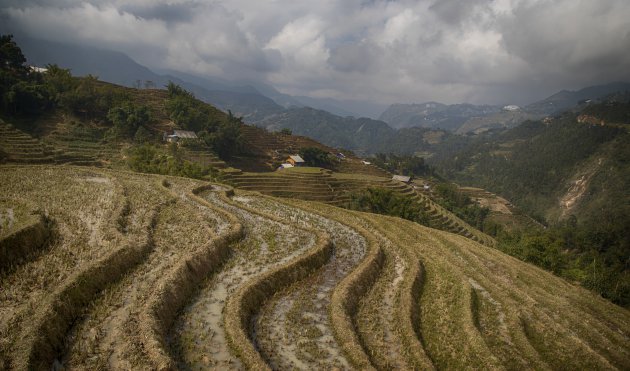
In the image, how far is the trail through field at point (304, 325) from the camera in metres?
13.8

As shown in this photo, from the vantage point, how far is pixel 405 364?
14.4 metres

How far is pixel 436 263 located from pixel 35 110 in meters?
88.9

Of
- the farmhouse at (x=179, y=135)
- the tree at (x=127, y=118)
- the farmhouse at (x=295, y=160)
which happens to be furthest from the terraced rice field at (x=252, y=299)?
the farmhouse at (x=295, y=160)

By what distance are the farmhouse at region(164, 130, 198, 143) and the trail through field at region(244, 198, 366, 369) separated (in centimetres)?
7898

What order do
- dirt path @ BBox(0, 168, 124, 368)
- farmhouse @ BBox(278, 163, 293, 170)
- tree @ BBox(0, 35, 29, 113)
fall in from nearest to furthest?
dirt path @ BBox(0, 168, 124, 368), tree @ BBox(0, 35, 29, 113), farmhouse @ BBox(278, 163, 293, 170)

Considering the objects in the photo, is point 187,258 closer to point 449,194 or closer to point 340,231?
point 340,231

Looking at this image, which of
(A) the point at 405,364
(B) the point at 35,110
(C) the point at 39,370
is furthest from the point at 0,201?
(B) the point at 35,110

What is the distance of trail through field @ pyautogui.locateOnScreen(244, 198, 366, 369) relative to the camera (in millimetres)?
13758

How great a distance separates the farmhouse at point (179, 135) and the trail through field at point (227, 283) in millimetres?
64951

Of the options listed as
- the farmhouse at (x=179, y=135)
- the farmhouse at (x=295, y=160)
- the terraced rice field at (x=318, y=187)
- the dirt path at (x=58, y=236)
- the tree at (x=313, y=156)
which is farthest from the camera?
the tree at (x=313, y=156)

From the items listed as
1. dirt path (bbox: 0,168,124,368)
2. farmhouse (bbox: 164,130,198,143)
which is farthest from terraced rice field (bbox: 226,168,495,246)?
dirt path (bbox: 0,168,124,368)

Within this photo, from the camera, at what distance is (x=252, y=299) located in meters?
17.4

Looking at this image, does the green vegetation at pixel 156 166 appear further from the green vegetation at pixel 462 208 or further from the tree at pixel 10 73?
the green vegetation at pixel 462 208

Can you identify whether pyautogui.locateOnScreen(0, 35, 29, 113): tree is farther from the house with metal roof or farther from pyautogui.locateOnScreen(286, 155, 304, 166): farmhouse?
pyautogui.locateOnScreen(286, 155, 304, 166): farmhouse
